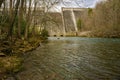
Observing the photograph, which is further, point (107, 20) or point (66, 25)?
point (66, 25)

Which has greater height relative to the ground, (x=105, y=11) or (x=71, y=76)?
(x=105, y=11)

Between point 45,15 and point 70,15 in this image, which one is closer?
point 45,15

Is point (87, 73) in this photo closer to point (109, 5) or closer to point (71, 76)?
point (71, 76)

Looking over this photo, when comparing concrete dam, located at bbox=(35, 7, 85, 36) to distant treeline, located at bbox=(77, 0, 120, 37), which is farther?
concrete dam, located at bbox=(35, 7, 85, 36)

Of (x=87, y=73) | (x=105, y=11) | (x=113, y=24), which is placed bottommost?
(x=87, y=73)

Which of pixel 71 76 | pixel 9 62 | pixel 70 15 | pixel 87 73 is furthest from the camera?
→ pixel 70 15

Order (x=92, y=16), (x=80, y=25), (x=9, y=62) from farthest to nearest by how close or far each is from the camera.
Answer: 1. (x=80, y=25)
2. (x=92, y=16)
3. (x=9, y=62)

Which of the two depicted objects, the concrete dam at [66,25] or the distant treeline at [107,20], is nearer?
the distant treeline at [107,20]

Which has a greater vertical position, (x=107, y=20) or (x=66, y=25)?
(x=107, y=20)

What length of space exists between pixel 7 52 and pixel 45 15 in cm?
1516

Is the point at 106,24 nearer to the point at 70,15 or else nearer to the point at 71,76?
the point at 70,15

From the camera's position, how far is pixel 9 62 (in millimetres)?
8398

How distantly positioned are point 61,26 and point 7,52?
5192 cm

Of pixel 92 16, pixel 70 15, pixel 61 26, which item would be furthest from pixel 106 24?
pixel 70 15
